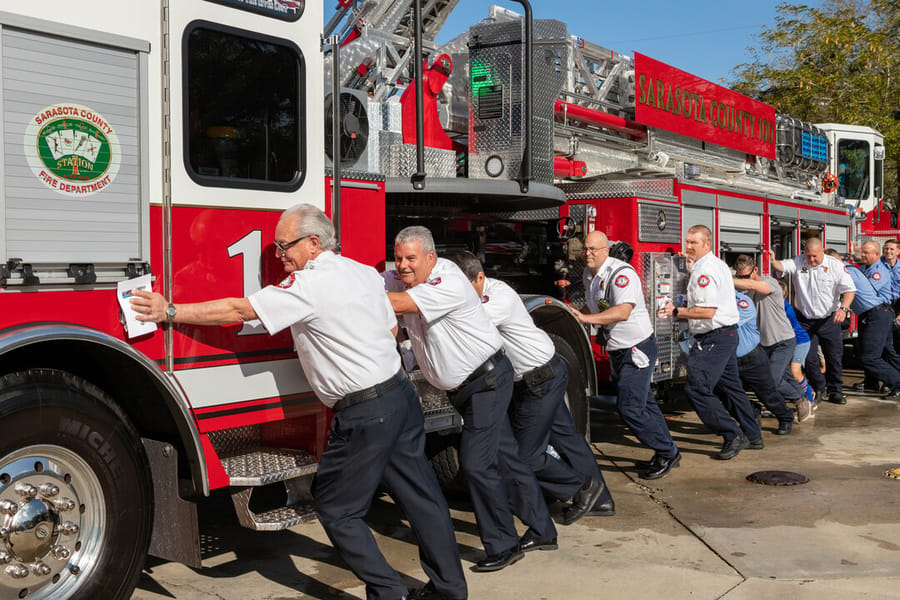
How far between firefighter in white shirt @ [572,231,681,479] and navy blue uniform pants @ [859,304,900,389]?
15.4 feet

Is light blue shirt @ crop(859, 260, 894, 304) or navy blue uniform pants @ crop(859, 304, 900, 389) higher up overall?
light blue shirt @ crop(859, 260, 894, 304)

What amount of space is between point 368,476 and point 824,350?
754 centimetres

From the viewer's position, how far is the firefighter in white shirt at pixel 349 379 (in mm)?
3732

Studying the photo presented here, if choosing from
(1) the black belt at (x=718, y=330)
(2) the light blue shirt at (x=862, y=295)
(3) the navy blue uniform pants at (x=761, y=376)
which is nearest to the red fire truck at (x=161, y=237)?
(1) the black belt at (x=718, y=330)

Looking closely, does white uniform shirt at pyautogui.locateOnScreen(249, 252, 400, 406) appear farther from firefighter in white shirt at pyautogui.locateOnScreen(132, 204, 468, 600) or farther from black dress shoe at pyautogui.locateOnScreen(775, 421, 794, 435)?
black dress shoe at pyautogui.locateOnScreen(775, 421, 794, 435)

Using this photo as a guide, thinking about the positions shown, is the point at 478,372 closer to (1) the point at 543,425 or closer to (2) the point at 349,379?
(1) the point at 543,425

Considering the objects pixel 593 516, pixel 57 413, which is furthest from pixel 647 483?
pixel 57 413

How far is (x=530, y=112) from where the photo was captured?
584cm

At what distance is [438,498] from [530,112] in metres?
2.72

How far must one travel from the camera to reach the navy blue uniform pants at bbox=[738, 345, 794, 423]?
25.7ft

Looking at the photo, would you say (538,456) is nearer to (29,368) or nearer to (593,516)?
(593,516)

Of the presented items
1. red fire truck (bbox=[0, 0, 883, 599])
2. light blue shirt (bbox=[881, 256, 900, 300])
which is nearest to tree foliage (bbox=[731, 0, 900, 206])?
light blue shirt (bbox=[881, 256, 900, 300])

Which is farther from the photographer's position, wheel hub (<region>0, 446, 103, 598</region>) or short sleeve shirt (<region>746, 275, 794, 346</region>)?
short sleeve shirt (<region>746, 275, 794, 346</region>)

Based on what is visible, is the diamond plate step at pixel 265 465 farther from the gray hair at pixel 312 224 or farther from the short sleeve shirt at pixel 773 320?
the short sleeve shirt at pixel 773 320
